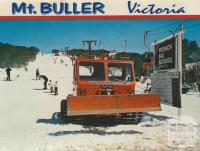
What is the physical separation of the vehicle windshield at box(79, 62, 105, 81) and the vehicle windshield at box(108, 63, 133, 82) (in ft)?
0.64

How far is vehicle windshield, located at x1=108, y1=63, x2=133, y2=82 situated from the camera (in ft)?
40.5

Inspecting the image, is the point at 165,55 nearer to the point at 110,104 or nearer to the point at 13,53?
Result: the point at 110,104

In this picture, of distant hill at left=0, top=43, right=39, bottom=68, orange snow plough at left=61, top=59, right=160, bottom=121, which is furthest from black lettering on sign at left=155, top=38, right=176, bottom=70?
distant hill at left=0, top=43, right=39, bottom=68

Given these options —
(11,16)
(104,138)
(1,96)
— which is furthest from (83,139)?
(11,16)

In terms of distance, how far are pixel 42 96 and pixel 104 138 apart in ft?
Answer: 10.1

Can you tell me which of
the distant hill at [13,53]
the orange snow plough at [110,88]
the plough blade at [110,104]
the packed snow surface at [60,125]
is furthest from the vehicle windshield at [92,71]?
the distant hill at [13,53]

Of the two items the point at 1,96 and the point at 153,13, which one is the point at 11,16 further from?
the point at 153,13

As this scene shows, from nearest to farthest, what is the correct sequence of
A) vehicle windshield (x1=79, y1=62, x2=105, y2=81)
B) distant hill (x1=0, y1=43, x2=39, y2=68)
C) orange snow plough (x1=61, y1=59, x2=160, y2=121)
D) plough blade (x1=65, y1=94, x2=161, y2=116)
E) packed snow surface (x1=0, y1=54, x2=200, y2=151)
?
packed snow surface (x1=0, y1=54, x2=200, y2=151), plough blade (x1=65, y1=94, x2=161, y2=116), orange snow plough (x1=61, y1=59, x2=160, y2=121), distant hill (x1=0, y1=43, x2=39, y2=68), vehicle windshield (x1=79, y1=62, x2=105, y2=81)

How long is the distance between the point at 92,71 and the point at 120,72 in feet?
2.08

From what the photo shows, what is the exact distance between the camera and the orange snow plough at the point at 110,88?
37.2 ft

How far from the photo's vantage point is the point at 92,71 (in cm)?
1236

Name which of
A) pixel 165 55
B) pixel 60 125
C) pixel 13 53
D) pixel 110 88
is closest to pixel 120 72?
pixel 110 88

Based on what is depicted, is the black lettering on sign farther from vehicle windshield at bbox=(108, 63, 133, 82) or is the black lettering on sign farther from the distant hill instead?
the distant hill

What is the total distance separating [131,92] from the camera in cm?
1244
